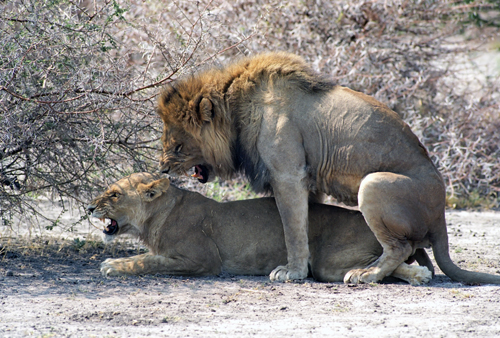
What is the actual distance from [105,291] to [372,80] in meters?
5.75

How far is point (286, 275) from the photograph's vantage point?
201 inches

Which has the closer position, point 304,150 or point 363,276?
point 363,276

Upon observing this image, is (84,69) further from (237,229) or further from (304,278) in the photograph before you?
(304,278)

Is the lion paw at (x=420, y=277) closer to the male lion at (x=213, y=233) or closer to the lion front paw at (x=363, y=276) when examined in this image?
the lion front paw at (x=363, y=276)

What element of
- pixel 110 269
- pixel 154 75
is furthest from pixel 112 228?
pixel 154 75

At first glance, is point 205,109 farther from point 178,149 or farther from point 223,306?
point 223,306

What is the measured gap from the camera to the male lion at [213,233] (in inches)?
207

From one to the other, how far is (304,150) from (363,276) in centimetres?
114

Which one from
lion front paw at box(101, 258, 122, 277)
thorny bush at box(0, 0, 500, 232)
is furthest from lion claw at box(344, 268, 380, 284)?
thorny bush at box(0, 0, 500, 232)

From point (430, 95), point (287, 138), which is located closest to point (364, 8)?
point (430, 95)

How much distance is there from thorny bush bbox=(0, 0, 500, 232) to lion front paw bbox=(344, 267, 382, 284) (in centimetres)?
229

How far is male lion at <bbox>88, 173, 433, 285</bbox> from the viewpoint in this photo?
526 cm

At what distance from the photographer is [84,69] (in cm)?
549

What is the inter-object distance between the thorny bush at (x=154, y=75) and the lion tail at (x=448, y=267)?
2.47m
